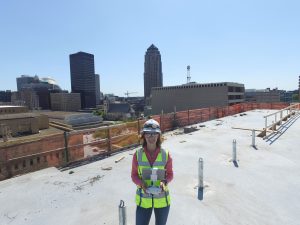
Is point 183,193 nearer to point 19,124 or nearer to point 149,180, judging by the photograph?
point 149,180

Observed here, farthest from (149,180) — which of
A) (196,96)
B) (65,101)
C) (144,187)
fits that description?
(65,101)

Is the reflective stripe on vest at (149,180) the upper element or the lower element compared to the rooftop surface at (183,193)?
upper

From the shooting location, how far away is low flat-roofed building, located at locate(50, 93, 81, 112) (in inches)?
5886

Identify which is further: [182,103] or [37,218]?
[182,103]

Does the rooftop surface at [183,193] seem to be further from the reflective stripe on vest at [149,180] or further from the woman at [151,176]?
the reflective stripe on vest at [149,180]

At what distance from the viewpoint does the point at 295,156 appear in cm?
860

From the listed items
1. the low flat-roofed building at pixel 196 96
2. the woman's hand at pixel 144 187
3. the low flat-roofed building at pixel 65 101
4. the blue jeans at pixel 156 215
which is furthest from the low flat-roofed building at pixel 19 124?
the low flat-roofed building at pixel 65 101

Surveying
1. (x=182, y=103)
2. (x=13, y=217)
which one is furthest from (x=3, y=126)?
(x=182, y=103)

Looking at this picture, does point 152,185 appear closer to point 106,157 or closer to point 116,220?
point 116,220

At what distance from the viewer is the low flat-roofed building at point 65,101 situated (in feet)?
490

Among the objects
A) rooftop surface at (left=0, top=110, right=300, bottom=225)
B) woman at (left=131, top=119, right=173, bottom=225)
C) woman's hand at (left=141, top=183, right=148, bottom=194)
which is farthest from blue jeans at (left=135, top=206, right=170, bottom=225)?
rooftop surface at (left=0, top=110, right=300, bottom=225)

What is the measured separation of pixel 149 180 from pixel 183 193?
317 cm

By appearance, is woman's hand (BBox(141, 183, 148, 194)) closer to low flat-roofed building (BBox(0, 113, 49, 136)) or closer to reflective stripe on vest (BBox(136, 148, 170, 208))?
reflective stripe on vest (BBox(136, 148, 170, 208))

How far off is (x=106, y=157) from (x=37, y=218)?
4.57 metres
